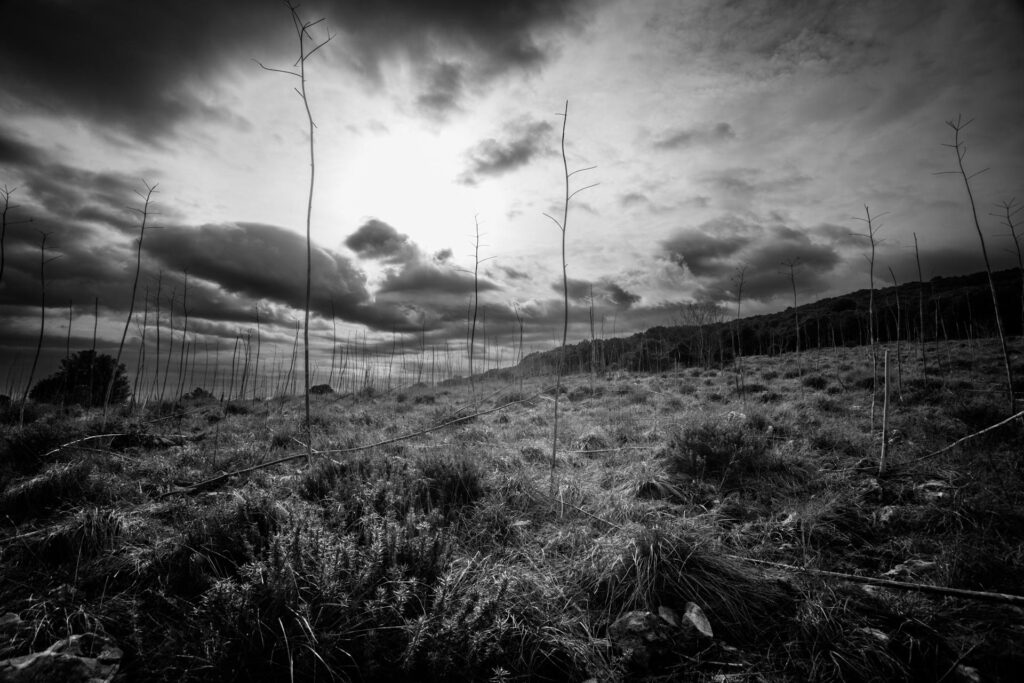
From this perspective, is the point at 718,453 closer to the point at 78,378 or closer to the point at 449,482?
the point at 449,482

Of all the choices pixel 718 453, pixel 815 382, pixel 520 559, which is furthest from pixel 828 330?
pixel 520 559

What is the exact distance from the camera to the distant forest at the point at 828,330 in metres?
27.3

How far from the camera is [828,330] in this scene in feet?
111

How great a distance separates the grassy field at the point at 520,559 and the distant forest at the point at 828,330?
53.6 feet

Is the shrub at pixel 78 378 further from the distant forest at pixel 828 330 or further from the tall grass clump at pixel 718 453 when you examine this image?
the tall grass clump at pixel 718 453

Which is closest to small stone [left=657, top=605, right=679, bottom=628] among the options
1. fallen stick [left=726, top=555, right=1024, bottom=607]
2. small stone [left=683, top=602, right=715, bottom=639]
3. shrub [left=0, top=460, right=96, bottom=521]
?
small stone [left=683, top=602, right=715, bottom=639]

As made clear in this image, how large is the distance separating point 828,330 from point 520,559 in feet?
137

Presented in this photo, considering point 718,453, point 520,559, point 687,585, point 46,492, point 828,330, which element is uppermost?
point 828,330

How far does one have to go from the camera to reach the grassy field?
2.22 metres

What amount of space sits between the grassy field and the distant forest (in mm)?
16349

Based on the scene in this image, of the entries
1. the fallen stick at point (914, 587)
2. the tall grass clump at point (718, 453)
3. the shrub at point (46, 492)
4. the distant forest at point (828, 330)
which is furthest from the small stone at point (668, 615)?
the distant forest at point (828, 330)

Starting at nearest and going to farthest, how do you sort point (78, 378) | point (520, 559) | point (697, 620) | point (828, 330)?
point (697, 620), point (520, 559), point (78, 378), point (828, 330)

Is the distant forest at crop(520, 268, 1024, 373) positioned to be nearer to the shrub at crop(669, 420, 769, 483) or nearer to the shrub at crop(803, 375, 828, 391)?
the shrub at crop(803, 375, 828, 391)

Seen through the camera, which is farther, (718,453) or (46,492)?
(718,453)
